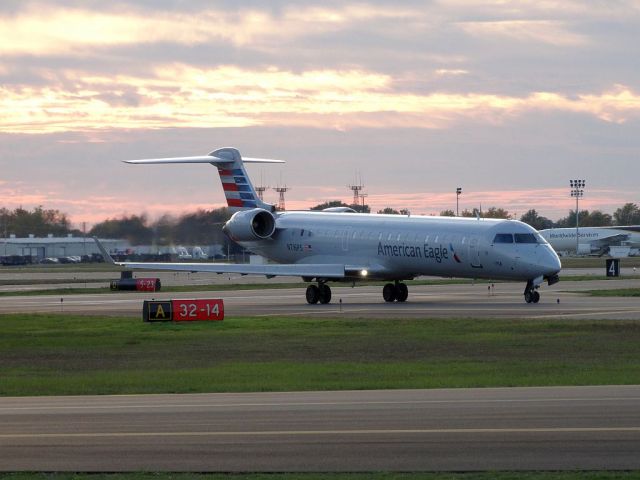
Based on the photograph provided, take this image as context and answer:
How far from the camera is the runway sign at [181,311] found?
4041cm

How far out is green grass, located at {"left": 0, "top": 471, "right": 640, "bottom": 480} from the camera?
1248 cm

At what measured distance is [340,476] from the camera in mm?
12805

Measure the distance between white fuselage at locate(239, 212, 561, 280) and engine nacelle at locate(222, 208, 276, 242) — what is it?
0.50 metres

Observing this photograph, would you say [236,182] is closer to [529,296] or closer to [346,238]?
[346,238]

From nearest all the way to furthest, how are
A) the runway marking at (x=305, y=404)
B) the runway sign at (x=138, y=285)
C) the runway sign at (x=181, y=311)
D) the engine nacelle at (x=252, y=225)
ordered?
the runway marking at (x=305, y=404) → the runway sign at (x=181, y=311) → the engine nacelle at (x=252, y=225) → the runway sign at (x=138, y=285)

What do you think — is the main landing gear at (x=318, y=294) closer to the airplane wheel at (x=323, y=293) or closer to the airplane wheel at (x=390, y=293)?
the airplane wheel at (x=323, y=293)

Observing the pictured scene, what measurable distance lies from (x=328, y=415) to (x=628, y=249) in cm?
15162

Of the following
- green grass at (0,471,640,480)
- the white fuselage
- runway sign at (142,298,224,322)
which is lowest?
green grass at (0,471,640,480)

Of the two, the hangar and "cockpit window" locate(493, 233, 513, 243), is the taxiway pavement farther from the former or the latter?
the hangar

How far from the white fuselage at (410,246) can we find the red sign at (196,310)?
1229 cm

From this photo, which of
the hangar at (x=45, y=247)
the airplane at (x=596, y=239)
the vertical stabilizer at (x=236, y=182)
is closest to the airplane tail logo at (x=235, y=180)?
the vertical stabilizer at (x=236, y=182)

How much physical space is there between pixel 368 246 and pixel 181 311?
1436cm

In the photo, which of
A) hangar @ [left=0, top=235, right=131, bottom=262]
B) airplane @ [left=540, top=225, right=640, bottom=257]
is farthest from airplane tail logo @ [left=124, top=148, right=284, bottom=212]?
airplane @ [left=540, top=225, right=640, bottom=257]

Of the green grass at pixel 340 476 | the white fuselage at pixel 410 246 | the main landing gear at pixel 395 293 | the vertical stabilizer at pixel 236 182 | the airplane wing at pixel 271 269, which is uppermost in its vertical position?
the vertical stabilizer at pixel 236 182
